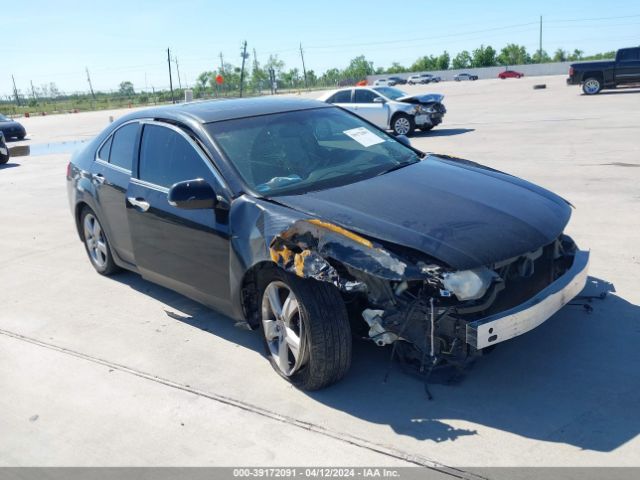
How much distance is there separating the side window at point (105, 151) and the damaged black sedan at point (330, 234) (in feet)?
1.11

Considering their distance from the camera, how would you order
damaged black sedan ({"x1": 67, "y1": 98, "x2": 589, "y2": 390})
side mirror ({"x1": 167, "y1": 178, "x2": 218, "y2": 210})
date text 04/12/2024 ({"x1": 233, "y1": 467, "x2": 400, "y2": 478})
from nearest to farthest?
date text 04/12/2024 ({"x1": 233, "y1": 467, "x2": 400, "y2": 478}), damaged black sedan ({"x1": 67, "y1": 98, "x2": 589, "y2": 390}), side mirror ({"x1": 167, "y1": 178, "x2": 218, "y2": 210})

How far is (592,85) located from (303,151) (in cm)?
2538

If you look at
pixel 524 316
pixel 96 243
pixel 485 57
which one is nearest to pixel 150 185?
pixel 96 243

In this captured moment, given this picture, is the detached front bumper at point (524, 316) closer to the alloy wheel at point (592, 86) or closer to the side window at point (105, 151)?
the side window at point (105, 151)

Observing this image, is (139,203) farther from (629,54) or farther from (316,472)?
(629,54)

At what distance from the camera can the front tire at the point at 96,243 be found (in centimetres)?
612

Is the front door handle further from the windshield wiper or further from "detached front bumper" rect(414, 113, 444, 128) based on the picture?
"detached front bumper" rect(414, 113, 444, 128)

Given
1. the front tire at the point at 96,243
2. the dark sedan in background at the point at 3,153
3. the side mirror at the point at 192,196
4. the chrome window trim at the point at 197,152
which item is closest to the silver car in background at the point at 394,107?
the dark sedan in background at the point at 3,153

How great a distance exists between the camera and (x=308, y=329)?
359 centimetres

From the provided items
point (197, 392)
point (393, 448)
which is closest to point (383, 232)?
point (393, 448)

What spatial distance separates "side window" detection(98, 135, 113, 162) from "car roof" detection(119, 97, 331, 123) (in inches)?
14.9

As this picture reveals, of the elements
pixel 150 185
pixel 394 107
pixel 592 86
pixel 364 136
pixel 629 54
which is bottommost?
pixel 592 86

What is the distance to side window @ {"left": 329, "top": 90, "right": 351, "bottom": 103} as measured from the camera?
18172mm

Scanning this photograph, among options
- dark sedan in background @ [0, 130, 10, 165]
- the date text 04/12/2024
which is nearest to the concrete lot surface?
the date text 04/12/2024
